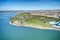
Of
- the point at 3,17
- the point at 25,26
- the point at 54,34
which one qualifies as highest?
the point at 3,17

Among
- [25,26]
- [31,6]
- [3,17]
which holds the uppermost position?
[31,6]

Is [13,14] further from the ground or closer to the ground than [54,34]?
further from the ground

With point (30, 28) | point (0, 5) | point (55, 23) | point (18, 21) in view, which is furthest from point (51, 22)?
point (0, 5)

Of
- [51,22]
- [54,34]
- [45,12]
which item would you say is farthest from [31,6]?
[54,34]

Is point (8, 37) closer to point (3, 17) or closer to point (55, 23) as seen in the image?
point (3, 17)

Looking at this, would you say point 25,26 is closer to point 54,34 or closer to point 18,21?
point 18,21

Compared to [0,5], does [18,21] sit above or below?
below
